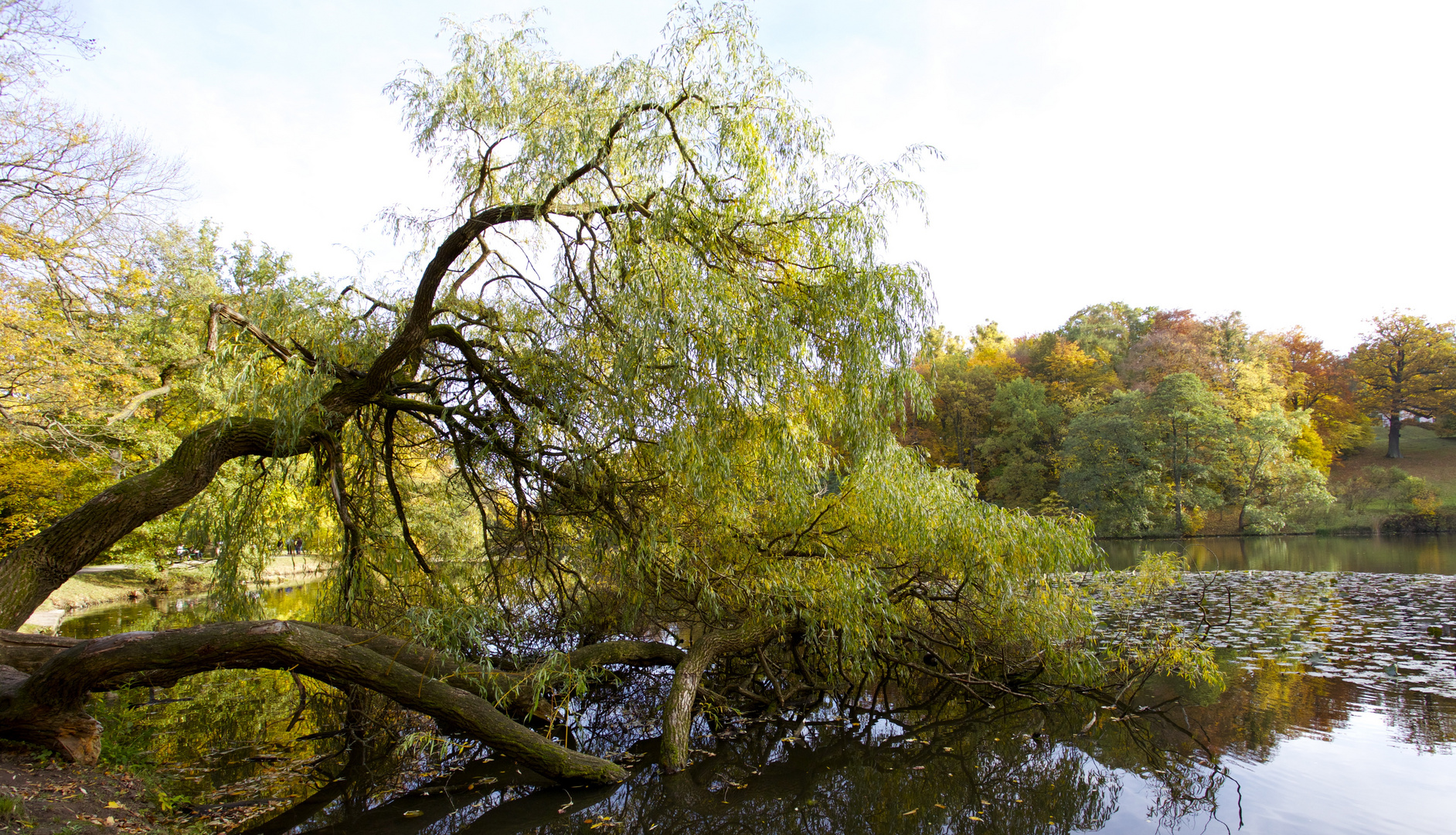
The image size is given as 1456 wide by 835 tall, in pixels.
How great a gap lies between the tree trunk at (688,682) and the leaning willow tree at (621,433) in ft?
0.07

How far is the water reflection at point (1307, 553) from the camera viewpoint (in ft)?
61.3

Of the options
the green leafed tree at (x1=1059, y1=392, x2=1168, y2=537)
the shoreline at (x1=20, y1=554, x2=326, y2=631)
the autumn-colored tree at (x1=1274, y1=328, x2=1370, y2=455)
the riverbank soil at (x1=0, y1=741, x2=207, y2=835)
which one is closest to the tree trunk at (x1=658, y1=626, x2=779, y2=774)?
the riverbank soil at (x1=0, y1=741, x2=207, y2=835)

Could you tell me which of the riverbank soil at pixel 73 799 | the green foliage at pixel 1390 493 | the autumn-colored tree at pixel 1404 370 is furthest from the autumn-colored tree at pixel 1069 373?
the riverbank soil at pixel 73 799

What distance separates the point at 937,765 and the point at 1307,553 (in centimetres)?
2351

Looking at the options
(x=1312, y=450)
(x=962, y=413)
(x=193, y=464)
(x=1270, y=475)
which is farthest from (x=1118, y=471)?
(x=193, y=464)

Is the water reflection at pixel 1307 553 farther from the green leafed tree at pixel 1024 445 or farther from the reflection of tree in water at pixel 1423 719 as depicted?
the reflection of tree in water at pixel 1423 719

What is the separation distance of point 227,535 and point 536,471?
2807 mm

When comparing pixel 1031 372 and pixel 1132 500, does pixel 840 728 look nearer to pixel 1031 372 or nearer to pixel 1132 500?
pixel 1132 500

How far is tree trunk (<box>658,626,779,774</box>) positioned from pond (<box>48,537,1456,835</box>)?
17cm

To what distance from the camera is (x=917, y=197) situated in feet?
19.3

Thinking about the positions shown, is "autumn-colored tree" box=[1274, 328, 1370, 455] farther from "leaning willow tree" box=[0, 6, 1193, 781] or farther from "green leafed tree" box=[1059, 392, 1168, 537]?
"leaning willow tree" box=[0, 6, 1193, 781]

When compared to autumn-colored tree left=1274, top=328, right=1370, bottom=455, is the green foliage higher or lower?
lower

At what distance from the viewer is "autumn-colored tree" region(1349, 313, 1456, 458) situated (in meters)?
36.6

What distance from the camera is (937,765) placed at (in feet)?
19.2
